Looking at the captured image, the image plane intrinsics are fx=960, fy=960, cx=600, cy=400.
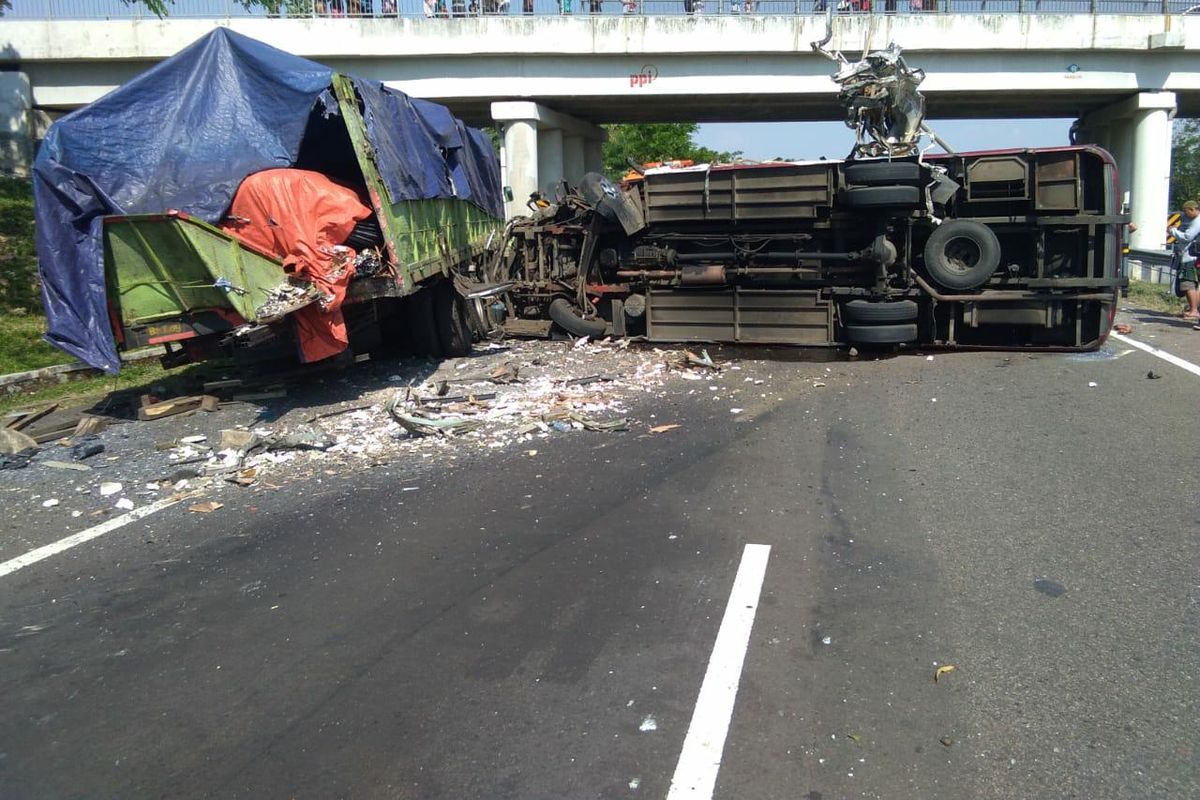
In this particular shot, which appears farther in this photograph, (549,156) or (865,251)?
(549,156)

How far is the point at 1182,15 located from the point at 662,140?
2216cm

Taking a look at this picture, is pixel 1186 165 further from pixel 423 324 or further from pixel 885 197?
pixel 423 324

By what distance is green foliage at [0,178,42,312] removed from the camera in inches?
596

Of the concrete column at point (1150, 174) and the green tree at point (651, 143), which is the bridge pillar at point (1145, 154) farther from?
the green tree at point (651, 143)

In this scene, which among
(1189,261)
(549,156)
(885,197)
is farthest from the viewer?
(549,156)

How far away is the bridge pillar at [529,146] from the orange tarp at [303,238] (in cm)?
1553

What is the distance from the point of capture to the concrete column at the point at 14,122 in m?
23.7

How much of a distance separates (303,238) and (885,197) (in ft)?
20.7

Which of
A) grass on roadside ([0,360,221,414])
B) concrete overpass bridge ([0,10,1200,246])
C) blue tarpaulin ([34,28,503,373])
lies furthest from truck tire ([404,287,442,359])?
concrete overpass bridge ([0,10,1200,246])

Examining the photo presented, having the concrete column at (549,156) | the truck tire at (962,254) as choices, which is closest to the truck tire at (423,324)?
the truck tire at (962,254)

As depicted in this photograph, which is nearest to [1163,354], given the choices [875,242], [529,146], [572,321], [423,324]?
[875,242]

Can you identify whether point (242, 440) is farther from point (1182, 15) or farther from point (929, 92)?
point (1182, 15)

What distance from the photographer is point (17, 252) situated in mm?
16750

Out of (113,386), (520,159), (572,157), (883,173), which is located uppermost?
(572,157)
